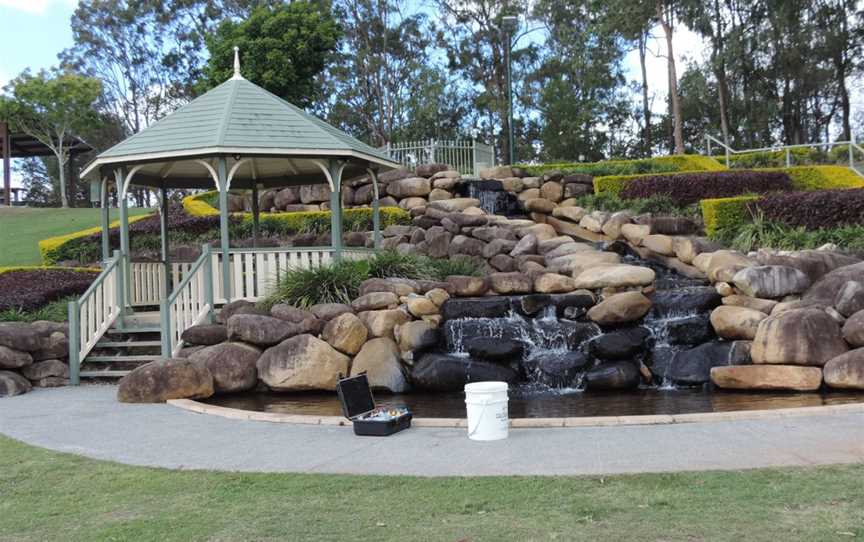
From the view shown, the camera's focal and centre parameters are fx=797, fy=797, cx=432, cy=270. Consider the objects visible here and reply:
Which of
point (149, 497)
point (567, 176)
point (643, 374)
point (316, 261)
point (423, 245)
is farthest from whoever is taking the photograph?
point (567, 176)

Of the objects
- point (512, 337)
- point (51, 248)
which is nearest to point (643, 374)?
point (512, 337)

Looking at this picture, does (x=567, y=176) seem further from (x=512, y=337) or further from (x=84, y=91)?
(x=84, y=91)

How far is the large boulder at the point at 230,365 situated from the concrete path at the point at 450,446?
81.8 inches

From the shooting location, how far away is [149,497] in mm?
5531

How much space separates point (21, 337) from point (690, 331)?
32.7 feet

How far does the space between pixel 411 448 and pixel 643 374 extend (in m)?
5.51

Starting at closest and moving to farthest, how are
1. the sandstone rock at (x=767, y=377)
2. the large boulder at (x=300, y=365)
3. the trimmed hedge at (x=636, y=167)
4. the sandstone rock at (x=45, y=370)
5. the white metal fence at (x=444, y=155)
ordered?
1. the sandstone rock at (x=767, y=377)
2. the large boulder at (x=300, y=365)
3. the sandstone rock at (x=45, y=370)
4. the trimmed hedge at (x=636, y=167)
5. the white metal fence at (x=444, y=155)

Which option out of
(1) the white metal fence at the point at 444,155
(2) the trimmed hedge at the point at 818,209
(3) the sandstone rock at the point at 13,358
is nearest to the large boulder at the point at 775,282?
(2) the trimmed hedge at the point at 818,209

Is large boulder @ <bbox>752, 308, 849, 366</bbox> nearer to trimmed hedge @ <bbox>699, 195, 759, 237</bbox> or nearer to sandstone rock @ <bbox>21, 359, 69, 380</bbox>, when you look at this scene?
trimmed hedge @ <bbox>699, 195, 759, 237</bbox>

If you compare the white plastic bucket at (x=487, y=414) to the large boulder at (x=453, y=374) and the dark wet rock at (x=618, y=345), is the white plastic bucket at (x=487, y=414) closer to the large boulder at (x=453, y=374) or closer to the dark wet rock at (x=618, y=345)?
the large boulder at (x=453, y=374)

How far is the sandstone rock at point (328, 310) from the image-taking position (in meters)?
11.8

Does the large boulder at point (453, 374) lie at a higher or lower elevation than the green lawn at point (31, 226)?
lower

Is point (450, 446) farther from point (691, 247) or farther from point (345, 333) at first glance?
point (691, 247)

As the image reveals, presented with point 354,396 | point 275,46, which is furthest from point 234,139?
point 275,46
